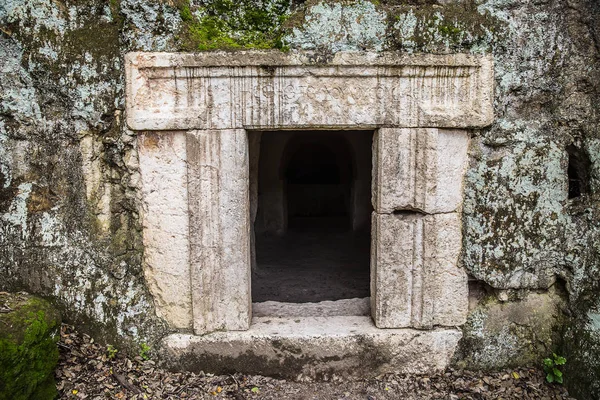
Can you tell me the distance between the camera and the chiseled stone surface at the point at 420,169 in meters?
2.95

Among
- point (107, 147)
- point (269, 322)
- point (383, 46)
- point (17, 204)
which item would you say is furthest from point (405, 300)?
point (17, 204)

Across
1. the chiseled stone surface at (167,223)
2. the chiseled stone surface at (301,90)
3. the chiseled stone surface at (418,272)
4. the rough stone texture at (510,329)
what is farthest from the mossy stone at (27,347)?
the rough stone texture at (510,329)

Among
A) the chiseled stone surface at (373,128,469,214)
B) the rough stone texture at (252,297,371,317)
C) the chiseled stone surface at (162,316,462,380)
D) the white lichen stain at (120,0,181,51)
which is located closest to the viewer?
the white lichen stain at (120,0,181,51)

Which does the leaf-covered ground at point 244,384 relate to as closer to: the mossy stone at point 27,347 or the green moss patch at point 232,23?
the mossy stone at point 27,347

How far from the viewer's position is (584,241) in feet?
9.90

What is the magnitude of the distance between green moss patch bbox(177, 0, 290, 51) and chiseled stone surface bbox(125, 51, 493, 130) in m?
0.08

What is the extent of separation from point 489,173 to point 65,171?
108 inches

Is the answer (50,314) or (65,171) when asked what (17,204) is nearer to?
(65,171)

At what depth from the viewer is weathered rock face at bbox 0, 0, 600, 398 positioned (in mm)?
2863

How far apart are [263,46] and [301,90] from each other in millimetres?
358

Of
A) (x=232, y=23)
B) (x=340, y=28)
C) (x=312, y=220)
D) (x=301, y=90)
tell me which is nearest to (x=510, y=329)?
(x=301, y=90)

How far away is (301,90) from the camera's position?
290cm

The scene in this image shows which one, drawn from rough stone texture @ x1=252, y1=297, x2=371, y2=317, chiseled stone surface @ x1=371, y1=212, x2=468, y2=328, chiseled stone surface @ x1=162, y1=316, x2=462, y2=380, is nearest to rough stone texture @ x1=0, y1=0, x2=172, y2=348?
chiseled stone surface @ x1=162, y1=316, x2=462, y2=380

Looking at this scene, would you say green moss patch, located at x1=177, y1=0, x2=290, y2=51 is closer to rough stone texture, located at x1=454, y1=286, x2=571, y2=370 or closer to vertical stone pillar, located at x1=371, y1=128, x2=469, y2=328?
vertical stone pillar, located at x1=371, y1=128, x2=469, y2=328
